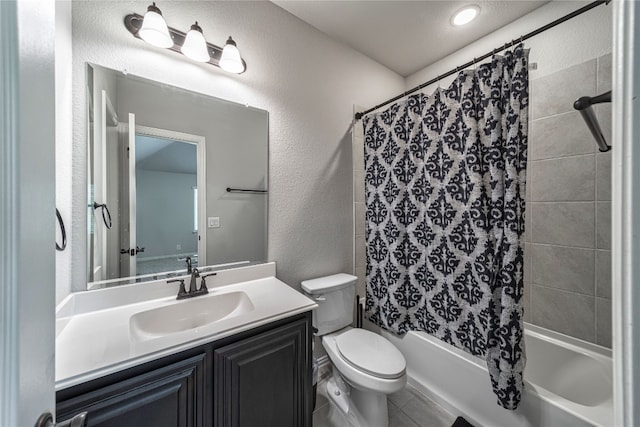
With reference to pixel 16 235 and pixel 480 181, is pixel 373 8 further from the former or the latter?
pixel 16 235

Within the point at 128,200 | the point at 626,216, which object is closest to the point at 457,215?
the point at 626,216

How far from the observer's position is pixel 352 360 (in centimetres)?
127

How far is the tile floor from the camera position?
1356 mm

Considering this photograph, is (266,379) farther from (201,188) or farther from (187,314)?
(201,188)

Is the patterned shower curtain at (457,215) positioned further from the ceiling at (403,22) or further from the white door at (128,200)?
the white door at (128,200)

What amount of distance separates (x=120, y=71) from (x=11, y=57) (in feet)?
3.62

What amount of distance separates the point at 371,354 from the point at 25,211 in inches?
58.0

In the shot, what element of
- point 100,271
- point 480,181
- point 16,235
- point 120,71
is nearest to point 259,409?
point 100,271

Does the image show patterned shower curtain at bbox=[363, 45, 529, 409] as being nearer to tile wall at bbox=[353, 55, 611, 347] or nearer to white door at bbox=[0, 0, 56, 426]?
tile wall at bbox=[353, 55, 611, 347]

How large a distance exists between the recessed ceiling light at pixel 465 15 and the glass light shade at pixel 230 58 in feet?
4.87

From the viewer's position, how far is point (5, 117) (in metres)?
0.27

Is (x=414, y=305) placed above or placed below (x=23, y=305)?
below

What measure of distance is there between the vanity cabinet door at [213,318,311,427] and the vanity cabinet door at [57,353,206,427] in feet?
0.23

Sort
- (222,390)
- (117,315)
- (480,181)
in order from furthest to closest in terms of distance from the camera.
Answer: (480,181)
(117,315)
(222,390)
